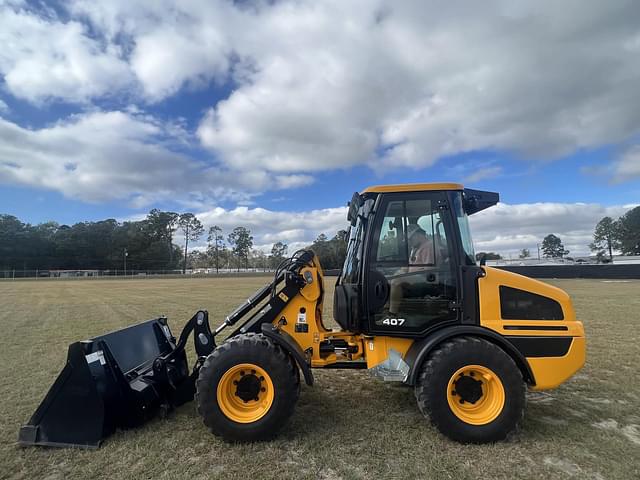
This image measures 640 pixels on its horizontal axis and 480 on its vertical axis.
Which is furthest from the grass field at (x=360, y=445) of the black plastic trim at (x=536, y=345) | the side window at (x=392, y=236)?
the side window at (x=392, y=236)

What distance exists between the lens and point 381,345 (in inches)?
170

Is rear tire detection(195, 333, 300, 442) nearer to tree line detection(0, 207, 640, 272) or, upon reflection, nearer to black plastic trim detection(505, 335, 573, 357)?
black plastic trim detection(505, 335, 573, 357)

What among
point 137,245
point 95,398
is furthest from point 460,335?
point 137,245

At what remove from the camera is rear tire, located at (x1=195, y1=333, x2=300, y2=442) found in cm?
375

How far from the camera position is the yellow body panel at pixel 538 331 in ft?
13.1

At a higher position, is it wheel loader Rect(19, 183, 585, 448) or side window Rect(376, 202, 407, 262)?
side window Rect(376, 202, 407, 262)

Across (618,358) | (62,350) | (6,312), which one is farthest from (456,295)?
(6,312)

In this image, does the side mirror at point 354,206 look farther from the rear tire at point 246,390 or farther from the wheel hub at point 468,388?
the wheel hub at point 468,388

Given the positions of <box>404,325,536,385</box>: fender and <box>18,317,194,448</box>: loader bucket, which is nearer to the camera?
<box>18,317,194,448</box>: loader bucket

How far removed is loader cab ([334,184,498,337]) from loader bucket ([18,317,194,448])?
7.40 feet

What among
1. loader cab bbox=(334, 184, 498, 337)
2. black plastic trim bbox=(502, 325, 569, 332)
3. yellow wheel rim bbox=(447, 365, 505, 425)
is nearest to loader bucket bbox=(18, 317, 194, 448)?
loader cab bbox=(334, 184, 498, 337)

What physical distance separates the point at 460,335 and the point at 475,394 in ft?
1.87

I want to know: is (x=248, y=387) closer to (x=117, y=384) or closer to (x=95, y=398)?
(x=117, y=384)

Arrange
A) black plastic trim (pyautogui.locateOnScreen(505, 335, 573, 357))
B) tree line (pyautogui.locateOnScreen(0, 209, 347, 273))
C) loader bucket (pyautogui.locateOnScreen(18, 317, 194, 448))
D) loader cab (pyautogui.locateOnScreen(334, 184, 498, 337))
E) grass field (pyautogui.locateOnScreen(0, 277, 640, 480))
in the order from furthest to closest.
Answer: tree line (pyautogui.locateOnScreen(0, 209, 347, 273)) → loader cab (pyautogui.locateOnScreen(334, 184, 498, 337)) → black plastic trim (pyautogui.locateOnScreen(505, 335, 573, 357)) → loader bucket (pyautogui.locateOnScreen(18, 317, 194, 448)) → grass field (pyautogui.locateOnScreen(0, 277, 640, 480))
